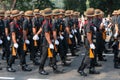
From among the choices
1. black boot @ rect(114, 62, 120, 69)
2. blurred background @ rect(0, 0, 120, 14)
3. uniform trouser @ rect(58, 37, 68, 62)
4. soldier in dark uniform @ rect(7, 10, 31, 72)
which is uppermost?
soldier in dark uniform @ rect(7, 10, 31, 72)

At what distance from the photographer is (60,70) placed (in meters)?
10.3

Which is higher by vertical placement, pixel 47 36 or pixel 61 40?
pixel 47 36

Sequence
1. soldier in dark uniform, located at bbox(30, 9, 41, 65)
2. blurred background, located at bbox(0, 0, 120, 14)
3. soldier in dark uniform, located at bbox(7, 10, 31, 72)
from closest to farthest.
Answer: soldier in dark uniform, located at bbox(7, 10, 31, 72) < soldier in dark uniform, located at bbox(30, 9, 41, 65) < blurred background, located at bbox(0, 0, 120, 14)

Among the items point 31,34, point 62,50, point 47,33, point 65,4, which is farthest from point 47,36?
point 65,4

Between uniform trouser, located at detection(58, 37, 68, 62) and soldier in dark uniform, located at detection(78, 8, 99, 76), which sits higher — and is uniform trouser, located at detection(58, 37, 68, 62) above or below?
below

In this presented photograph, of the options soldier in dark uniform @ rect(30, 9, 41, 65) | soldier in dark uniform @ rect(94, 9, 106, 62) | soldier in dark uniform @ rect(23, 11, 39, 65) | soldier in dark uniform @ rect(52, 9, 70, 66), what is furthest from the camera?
soldier in dark uniform @ rect(30, 9, 41, 65)

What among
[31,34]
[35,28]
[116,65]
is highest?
[35,28]

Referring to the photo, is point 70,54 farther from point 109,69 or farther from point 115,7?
point 115,7

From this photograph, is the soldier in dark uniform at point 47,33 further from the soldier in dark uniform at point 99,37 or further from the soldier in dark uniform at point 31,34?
the soldier in dark uniform at point 99,37

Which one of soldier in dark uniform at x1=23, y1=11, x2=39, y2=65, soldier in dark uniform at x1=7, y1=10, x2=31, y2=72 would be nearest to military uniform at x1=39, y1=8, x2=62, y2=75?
soldier in dark uniform at x1=7, y1=10, x2=31, y2=72

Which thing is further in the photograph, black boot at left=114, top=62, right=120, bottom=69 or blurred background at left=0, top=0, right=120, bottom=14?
blurred background at left=0, top=0, right=120, bottom=14

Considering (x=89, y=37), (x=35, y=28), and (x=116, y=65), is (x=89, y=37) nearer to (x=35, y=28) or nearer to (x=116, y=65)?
(x=116, y=65)

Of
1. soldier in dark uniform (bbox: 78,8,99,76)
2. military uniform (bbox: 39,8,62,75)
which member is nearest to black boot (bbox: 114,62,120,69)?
soldier in dark uniform (bbox: 78,8,99,76)

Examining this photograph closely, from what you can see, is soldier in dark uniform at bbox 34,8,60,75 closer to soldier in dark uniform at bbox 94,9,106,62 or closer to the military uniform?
the military uniform
